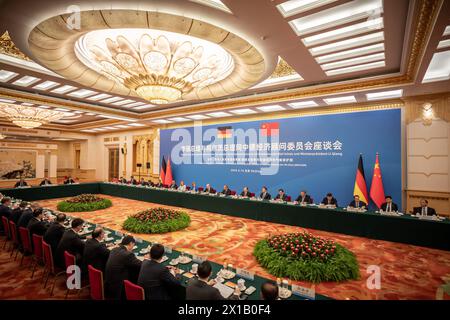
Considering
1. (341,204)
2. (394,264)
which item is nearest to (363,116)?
(341,204)

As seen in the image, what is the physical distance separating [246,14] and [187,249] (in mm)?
4285

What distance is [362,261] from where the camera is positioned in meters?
4.03

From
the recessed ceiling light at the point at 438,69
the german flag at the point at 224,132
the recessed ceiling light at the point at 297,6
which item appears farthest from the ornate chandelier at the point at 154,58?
the german flag at the point at 224,132

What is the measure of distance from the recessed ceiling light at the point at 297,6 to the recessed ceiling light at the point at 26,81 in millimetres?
6574

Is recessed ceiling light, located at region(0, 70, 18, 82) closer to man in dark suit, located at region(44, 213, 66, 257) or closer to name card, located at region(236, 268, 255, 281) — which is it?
man in dark suit, located at region(44, 213, 66, 257)

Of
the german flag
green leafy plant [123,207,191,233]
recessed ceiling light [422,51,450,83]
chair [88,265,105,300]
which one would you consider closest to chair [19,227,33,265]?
green leafy plant [123,207,191,233]

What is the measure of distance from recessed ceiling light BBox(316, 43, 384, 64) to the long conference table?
344 cm

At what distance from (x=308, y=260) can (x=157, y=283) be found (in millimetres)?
2376

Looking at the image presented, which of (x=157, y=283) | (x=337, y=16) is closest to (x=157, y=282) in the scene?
(x=157, y=283)

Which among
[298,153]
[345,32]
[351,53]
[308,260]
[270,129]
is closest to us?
[308,260]

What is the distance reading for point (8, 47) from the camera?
14.2 ft

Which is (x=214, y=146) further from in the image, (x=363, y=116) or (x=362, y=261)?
(x=362, y=261)

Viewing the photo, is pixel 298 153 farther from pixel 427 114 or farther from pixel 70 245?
pixel 70 245

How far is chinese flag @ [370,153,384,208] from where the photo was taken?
668cm
